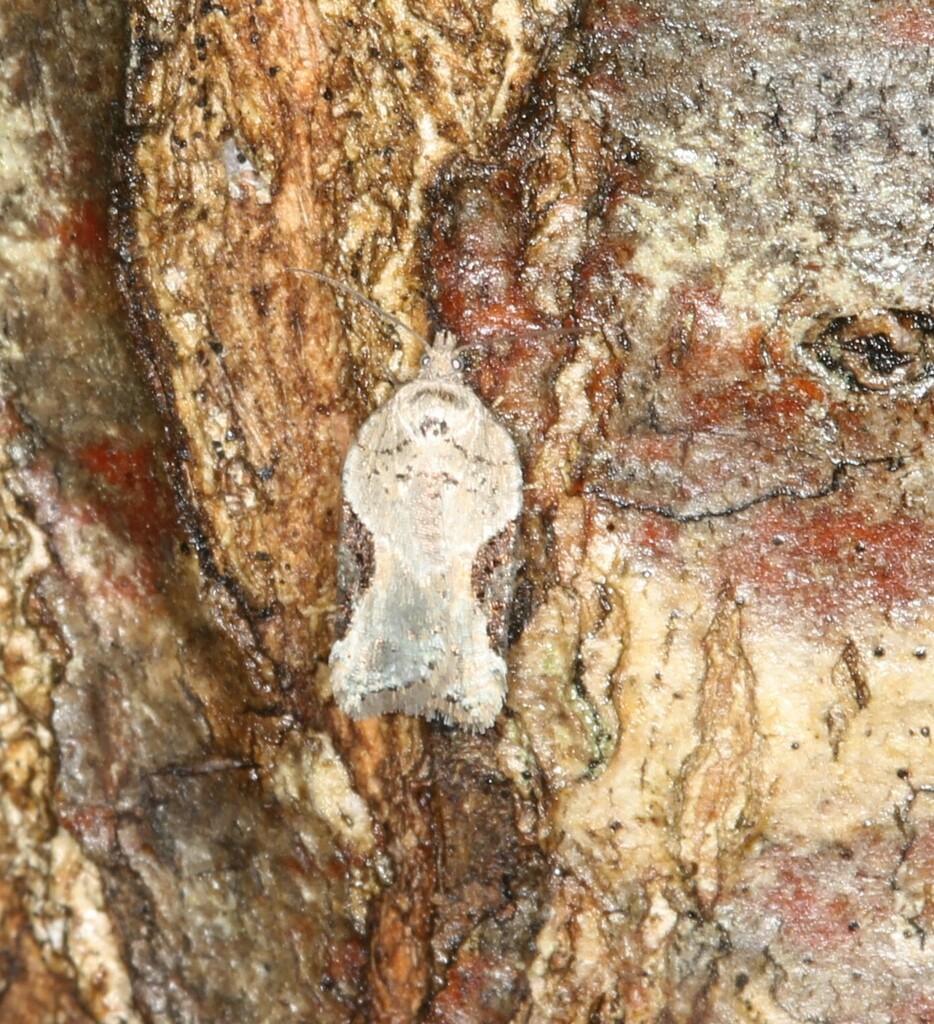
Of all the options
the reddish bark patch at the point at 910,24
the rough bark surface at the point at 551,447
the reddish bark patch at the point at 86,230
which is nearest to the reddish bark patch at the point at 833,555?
the rough bark surface at the point at 551,447

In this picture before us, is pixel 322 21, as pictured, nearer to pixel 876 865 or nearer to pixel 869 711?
pixel 869 711

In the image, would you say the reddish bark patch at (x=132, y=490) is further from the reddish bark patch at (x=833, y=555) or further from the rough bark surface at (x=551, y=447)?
the reddish bark patch at (x=833, y=555)

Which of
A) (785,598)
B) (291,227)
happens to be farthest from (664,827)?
(291,227)

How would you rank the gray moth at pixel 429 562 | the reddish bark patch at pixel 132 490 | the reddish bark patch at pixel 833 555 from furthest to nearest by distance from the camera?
the gray moth at pixel 429 562 < the reddish bark patch at pixel 833 555 < the reddish bark patch at pixel 132 490

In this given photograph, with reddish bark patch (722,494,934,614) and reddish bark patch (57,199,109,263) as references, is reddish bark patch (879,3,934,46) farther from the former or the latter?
reddish bark patch (57,199,109,263)

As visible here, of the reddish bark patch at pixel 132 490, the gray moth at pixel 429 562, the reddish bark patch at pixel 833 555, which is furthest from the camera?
the gray moth at pixel 429 562

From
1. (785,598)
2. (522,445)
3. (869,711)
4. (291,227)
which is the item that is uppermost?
(291,227)
